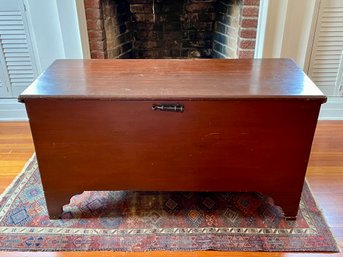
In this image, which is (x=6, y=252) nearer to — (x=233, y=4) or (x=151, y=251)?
(x=151, y=251)

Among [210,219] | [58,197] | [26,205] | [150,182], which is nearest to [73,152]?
[58,197]

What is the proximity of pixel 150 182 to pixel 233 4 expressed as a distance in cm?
141

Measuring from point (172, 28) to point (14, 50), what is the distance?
1.18 meters

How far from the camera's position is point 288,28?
7.00 feet

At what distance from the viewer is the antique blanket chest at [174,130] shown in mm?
1312

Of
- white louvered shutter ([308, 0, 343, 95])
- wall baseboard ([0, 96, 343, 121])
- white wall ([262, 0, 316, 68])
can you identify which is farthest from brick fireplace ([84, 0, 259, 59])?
wall baseboard ([0, 96, 343, 121])

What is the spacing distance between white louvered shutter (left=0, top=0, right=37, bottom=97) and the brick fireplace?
1.66ft

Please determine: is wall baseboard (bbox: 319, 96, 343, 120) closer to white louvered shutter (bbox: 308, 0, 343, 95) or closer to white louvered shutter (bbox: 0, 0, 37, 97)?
white louvered shutter (bbox: 308, 0, 343, 95)

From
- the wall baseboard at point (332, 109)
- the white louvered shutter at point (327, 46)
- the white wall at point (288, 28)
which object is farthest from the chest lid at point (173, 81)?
the wall baseboard at point (332, 109)

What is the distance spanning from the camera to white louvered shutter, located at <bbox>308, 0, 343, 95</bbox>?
2184mm

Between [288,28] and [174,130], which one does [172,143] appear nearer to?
[174,130]

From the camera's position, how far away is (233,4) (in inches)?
87.1

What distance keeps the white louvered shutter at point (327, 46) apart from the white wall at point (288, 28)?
0.28 ft

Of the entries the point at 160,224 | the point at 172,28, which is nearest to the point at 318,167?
the point at 160,224
